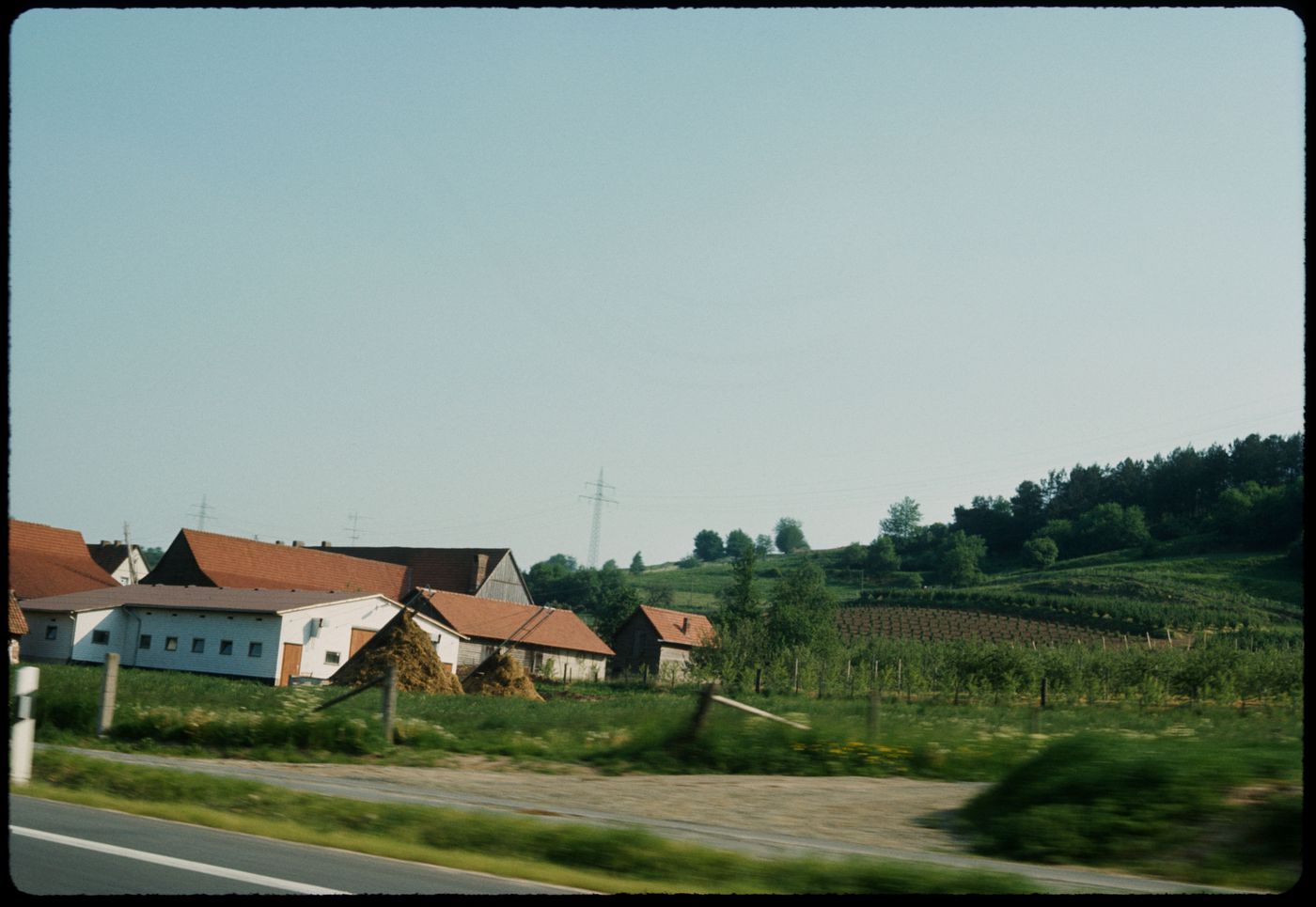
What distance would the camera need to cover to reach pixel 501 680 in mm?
44719

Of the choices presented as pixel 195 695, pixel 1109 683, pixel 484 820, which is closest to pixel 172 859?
pixel 484 820

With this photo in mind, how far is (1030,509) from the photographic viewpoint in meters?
157

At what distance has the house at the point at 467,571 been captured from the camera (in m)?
92.2

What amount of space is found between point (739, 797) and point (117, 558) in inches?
3900

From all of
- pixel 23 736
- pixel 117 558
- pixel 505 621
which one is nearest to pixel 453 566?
pixel 505 621

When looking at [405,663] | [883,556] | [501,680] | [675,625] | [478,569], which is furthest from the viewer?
[883,556]

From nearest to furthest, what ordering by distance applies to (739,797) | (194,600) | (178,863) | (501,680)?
1. (178,863)
2. (739,797)
3. (501,680)
4. (194,600)

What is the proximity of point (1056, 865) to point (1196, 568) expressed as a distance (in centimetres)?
10947

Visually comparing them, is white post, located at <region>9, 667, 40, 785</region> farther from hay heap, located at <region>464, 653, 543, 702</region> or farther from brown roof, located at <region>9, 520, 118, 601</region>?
brown roof, located at <region>9, 520, 118, 601</region>

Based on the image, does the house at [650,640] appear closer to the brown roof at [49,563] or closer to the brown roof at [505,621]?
the brown roof at [505,621]

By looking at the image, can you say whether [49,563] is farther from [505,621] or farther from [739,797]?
[739,797]

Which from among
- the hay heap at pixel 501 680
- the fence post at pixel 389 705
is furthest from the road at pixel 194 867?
the hay heap at pixel 501 680

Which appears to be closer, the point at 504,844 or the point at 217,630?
the point at 504,844

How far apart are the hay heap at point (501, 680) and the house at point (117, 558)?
2443 inches
